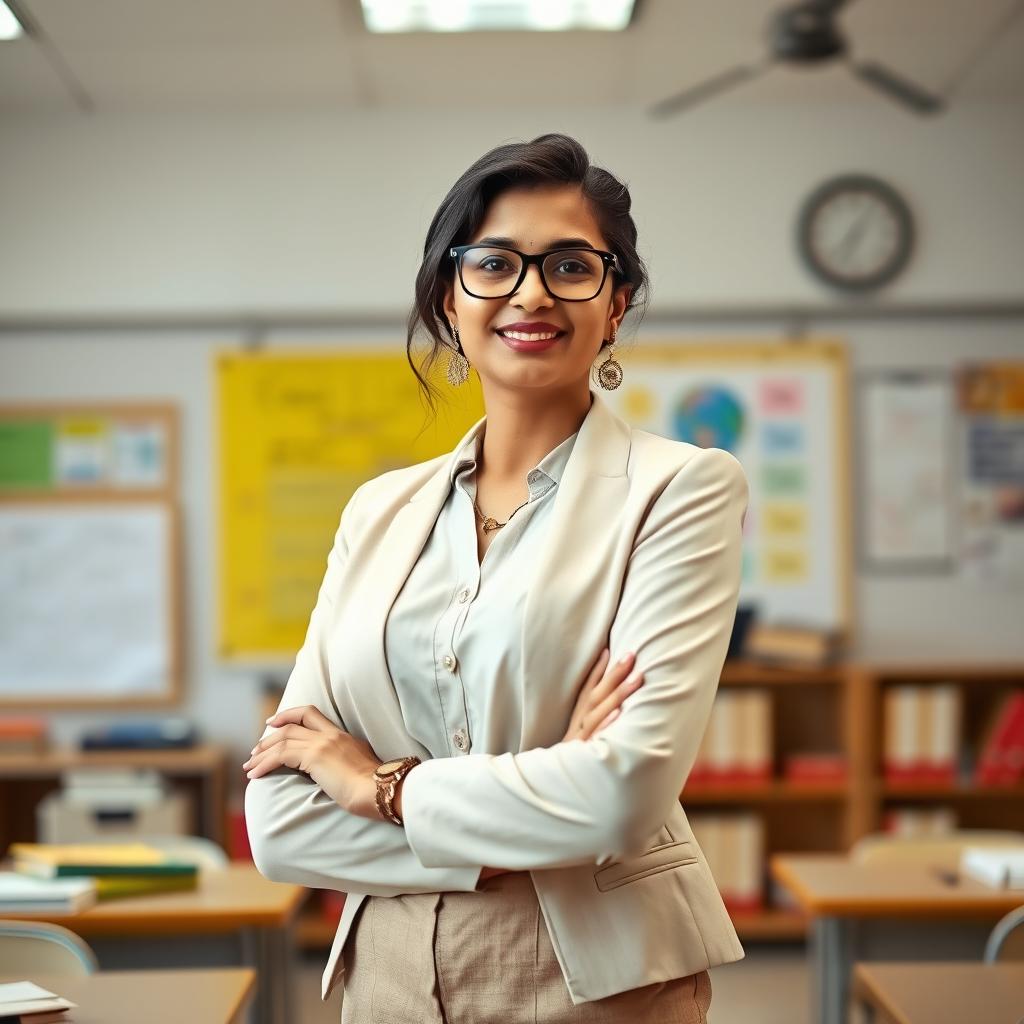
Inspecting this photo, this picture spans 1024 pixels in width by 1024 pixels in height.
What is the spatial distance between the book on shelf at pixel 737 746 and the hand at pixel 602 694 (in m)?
3.23

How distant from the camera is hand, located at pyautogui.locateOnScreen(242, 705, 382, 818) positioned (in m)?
1.40

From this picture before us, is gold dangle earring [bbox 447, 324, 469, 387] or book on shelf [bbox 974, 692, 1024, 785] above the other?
gold dangle earring [bbox 447, 324, 469, 387]

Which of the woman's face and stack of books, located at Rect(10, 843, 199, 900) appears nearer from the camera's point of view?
the woman's face

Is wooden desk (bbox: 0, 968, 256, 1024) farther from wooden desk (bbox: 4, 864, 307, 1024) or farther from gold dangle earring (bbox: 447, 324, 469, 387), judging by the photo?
gold dangle earring (bbox: 447, 324, 469, 387)

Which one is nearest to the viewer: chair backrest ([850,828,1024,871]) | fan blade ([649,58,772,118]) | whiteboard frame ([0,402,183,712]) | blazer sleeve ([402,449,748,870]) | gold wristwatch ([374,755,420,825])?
blazer sleeve ([402,449,748,870])

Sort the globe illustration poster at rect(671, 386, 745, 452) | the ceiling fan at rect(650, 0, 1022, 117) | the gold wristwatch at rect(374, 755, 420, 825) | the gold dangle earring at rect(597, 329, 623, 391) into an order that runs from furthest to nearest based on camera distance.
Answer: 1. the globe illustration poster at rect(671, 386, 745, 452)
2. the ceiling fan at rect(650, 0, 1022, 117)
3. the gold dangle earring at rect(597, 329, 623, 391)
4. the gold wristwatch at rect(374, 755, 420, 825)

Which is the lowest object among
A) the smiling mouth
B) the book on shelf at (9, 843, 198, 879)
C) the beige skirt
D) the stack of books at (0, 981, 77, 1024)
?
the book on shelf at (9, 843, 198, 879)

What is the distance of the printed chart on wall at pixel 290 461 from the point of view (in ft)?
15.5

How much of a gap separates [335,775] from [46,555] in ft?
11.9

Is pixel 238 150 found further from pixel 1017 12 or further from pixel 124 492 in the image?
pixel 1017 12

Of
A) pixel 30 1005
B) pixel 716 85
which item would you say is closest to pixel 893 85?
pixel 716 85

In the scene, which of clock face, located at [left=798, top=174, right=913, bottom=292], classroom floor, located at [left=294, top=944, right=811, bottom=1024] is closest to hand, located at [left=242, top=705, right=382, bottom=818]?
classroom floor, located at [left=294, top=944, right=811, bottom=1024]

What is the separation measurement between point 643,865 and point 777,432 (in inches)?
143

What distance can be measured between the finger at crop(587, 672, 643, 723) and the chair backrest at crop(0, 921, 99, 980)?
131cm
